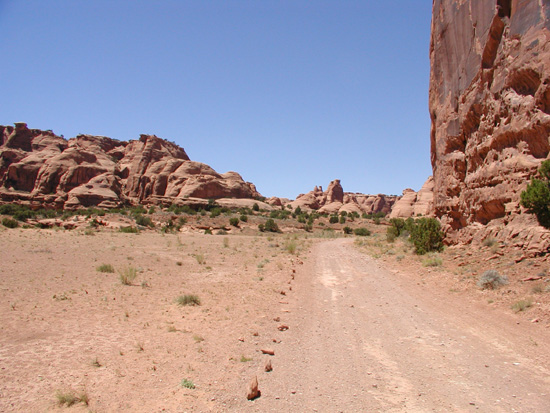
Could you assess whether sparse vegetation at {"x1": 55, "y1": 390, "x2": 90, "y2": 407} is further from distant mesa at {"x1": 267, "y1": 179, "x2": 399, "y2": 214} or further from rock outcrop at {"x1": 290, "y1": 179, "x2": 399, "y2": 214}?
rock outcrop at {"x1": 290, "y1": 179, "x2": 399, "y2": 214}

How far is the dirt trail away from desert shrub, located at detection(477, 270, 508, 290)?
82 centimetres

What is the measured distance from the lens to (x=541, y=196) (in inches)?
403

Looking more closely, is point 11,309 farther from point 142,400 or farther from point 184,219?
point 184,219

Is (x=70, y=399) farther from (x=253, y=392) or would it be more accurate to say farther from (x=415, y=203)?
(x=415, y=203)

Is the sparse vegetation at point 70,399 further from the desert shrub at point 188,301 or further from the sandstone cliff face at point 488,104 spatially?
the sandstone cliff face at point 488,104

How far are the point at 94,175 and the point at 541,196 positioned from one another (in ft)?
242

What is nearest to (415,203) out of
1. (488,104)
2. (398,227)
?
(398,227)

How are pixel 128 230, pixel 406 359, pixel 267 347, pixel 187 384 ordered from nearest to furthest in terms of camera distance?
1. pixel 187 384
2. pixel 406 359
3. pixel 267 347
4. pixel 128 230

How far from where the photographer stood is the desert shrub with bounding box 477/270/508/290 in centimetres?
934

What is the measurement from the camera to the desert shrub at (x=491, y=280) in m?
9.34

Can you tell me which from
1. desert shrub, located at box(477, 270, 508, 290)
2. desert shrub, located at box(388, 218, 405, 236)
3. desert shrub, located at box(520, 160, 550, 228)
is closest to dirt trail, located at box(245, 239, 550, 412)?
desert shrub, located at box(477, 270, 508, 290)

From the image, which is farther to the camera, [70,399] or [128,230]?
[128,230]

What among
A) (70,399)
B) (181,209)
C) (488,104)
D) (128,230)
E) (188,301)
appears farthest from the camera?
(181,209)

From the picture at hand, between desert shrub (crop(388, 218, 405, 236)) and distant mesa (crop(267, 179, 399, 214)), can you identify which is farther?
distant mesa (crop(267, 179, 399, 214))
